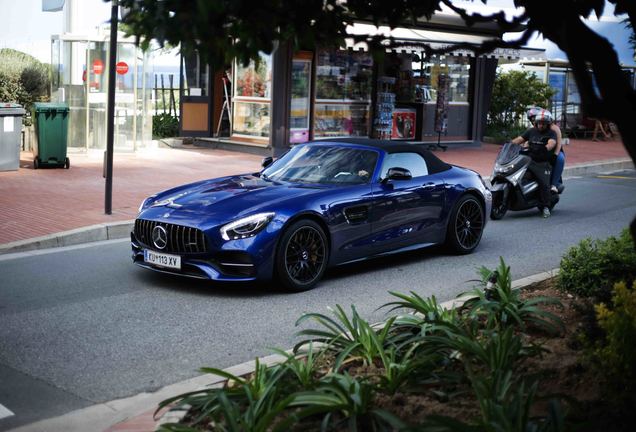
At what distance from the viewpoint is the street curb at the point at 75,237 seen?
429 inches

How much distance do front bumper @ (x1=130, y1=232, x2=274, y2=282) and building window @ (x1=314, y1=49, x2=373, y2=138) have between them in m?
14.7

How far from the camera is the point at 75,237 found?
37.7 ft

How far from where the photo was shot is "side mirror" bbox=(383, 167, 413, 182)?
9.94 metres

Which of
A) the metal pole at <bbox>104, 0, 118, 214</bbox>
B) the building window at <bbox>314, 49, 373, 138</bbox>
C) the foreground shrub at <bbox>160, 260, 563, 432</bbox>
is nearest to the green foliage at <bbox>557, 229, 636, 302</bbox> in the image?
the foreground shrub at <bbox>160, 260, 563, 432</bbox>

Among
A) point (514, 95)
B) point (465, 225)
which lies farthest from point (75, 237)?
point (514, 95)

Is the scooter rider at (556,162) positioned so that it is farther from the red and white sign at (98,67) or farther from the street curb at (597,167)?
the red and white sign at (98,67)

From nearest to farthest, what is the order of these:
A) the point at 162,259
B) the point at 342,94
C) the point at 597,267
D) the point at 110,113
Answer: the point at 597,267 < the point at 162,259 < the point at 110,113 < the point at 342,94

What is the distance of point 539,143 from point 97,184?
287 inches

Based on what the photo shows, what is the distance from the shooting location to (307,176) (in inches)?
393

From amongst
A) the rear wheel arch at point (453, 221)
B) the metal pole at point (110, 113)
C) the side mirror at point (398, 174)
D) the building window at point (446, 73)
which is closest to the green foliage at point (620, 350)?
the side mirror at point (398, 174)

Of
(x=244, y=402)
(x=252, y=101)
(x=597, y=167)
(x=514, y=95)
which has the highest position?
(x=514, y=95)

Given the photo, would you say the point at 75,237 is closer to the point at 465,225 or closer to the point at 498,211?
the point at 465,225

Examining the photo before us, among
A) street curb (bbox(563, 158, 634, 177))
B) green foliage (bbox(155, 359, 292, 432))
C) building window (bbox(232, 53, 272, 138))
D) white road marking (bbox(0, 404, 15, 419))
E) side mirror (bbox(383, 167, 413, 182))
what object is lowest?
white road marking (bbox(0, 404, 15, 419))

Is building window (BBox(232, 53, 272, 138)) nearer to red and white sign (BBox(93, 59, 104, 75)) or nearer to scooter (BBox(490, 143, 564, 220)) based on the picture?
red and white sign (BBox(93, 59, 104, 75))
